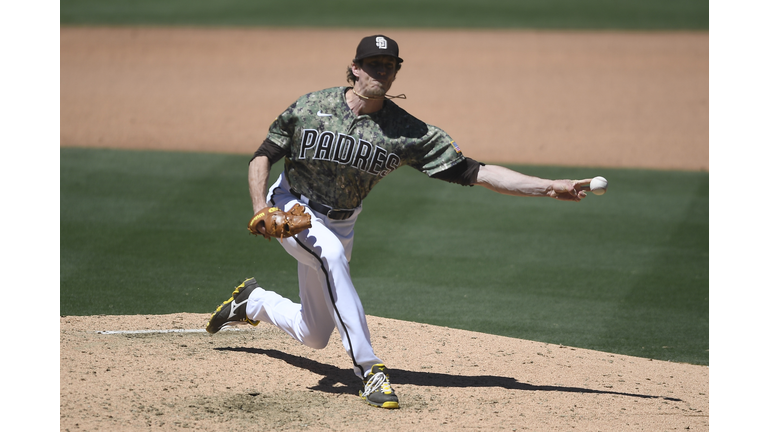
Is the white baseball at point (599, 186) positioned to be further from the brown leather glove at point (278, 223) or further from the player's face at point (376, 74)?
the brown leather glove at point (278, 223)

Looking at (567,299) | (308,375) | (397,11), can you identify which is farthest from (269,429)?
(397,11)

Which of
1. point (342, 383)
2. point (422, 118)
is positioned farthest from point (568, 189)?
point (422, 118)

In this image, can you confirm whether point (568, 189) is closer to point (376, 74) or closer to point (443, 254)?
point (376, 74)

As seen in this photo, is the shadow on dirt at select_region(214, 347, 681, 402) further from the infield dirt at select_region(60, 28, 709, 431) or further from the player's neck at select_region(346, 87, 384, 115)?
the player's neck at select_region(346, 87, 384, 115)

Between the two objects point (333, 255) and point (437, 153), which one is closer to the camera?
point (333, 255)

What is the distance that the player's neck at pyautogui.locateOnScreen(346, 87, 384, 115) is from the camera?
465 centimetres

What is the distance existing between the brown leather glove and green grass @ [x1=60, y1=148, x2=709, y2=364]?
2500 millimetres

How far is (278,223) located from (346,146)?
0.64 m

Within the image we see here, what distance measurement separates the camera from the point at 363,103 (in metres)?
4.68

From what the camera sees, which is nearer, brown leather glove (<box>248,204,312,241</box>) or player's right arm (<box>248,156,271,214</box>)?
brown leather glove (<box>248,204,312,241</box>)

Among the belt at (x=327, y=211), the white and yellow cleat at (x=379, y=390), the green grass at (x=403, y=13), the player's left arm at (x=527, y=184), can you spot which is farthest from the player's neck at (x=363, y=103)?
the green grass at (x=403, y=13)

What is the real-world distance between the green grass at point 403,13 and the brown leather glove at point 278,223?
65.2 ft

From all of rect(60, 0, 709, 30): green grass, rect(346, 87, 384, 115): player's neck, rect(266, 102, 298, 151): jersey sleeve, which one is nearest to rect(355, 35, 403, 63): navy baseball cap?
rect(346, 87, 384, 115): player's neck

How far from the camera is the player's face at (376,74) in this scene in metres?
4.60
